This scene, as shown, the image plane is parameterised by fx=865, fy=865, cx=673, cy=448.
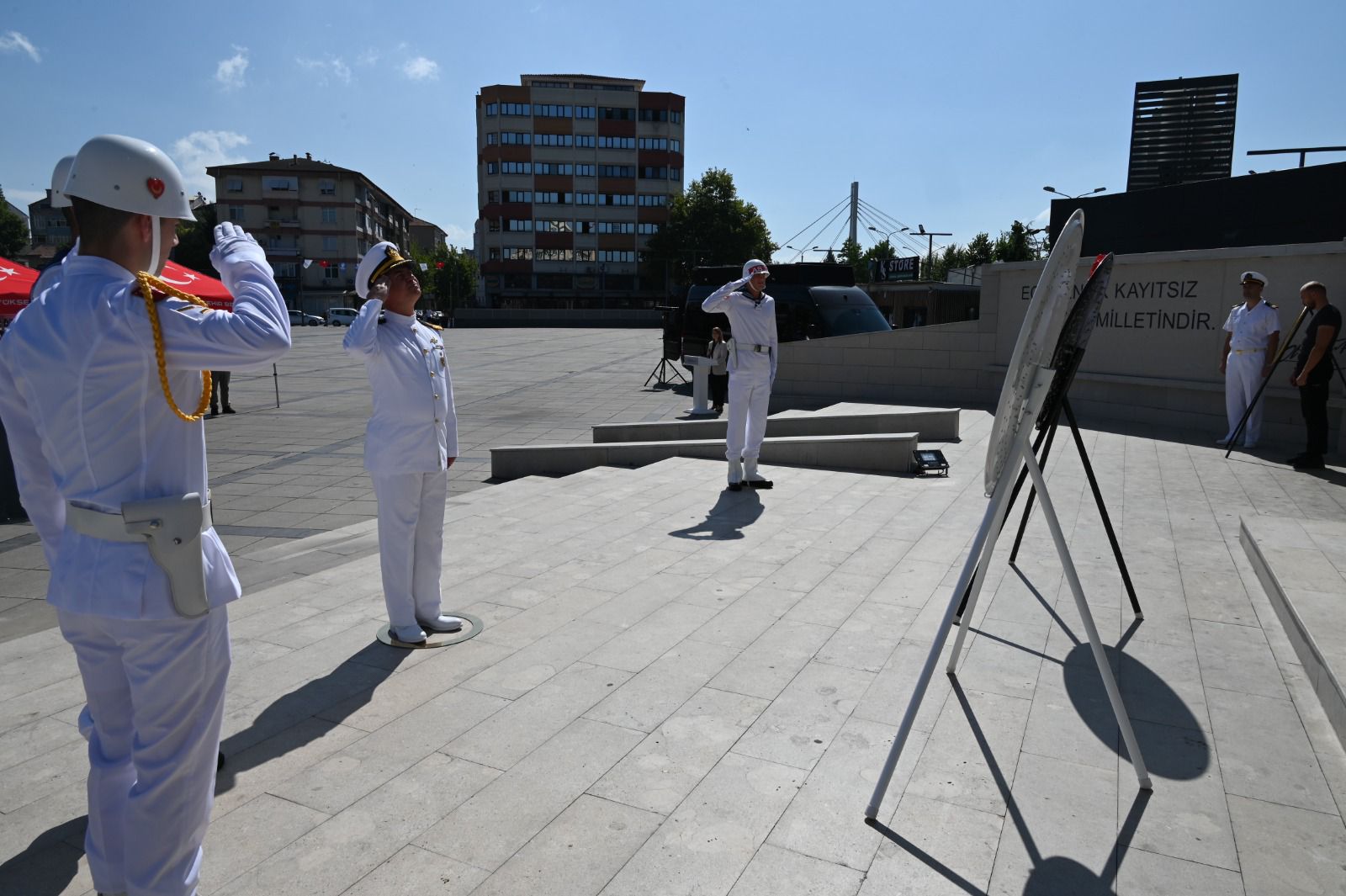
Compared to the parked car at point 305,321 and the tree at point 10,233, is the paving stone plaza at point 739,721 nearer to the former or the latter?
the parked car at point 305,321

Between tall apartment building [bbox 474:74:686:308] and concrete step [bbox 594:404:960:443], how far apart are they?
3068 inches

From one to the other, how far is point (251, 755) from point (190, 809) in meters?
1.16

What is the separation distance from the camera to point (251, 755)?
3.35 meters

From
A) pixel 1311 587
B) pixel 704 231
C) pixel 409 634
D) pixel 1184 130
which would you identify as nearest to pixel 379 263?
pixel 409 634

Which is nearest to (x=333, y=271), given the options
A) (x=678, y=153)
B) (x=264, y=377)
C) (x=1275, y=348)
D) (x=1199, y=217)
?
(x=678, y=153)

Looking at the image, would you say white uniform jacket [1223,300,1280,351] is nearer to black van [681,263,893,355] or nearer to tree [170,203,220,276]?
black van [681,263,893,355]

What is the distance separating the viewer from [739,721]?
3615 millimetres

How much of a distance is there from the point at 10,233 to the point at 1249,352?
362 feet

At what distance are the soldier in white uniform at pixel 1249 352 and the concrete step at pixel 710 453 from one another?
4016mm

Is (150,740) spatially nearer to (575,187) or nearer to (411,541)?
(411,541)

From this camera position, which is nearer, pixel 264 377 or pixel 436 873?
pixel 436 873

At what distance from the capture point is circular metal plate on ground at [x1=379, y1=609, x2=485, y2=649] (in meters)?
4.48

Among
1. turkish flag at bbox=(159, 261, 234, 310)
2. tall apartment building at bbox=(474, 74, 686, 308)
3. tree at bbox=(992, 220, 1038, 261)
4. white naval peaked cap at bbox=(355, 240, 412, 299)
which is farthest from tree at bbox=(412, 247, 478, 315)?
white naval peaked cap at bbox=(355, 240, 412, 299)

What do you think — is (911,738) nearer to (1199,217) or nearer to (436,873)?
(436,873)
